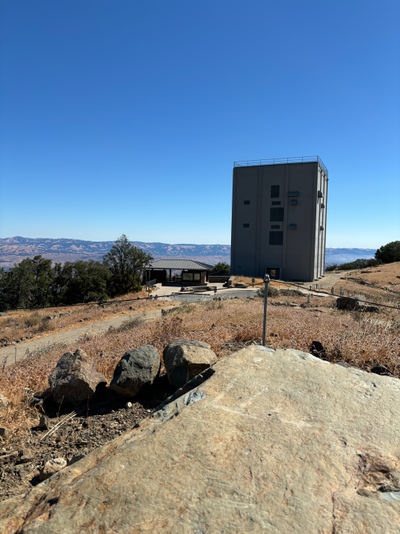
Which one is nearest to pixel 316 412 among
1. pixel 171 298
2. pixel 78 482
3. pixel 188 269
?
→ pixel 78 482

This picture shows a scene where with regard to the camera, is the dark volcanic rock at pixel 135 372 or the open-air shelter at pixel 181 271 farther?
the open-air shelter at pixel 181 271

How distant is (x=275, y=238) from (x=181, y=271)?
17970mm

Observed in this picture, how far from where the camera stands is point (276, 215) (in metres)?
51.2

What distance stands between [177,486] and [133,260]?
37.4 metres

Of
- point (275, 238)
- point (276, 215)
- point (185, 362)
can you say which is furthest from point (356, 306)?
point (276, 215)

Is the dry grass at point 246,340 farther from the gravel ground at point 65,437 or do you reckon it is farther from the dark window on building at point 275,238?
the dark window on building at point 275,238

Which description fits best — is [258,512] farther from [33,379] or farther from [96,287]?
[96,287]

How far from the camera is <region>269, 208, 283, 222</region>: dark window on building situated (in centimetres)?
5097

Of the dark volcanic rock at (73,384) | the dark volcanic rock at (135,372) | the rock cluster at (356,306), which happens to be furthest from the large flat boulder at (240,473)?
the rock cluster at (356,306)

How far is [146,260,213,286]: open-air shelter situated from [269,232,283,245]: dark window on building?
1327 cm

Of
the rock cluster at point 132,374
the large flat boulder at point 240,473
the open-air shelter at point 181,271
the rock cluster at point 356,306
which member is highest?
the large flat boulder at point 240,473

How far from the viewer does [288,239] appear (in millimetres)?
50438

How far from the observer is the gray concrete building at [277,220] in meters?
49.3

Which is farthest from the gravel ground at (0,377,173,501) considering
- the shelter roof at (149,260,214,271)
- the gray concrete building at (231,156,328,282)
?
the gray concrete building at (231,156,328,282)
